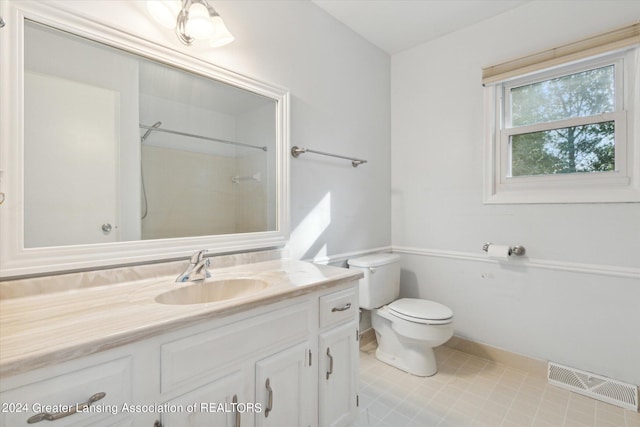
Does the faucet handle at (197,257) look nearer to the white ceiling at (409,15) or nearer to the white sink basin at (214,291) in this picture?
the white sink basin at (214,291)

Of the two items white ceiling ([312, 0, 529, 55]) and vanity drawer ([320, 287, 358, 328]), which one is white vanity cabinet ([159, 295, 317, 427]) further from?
white ceiling ([312, 0, 529, 55])

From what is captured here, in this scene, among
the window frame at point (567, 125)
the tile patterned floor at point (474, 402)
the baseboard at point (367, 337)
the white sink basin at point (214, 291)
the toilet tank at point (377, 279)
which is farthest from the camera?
the baseboard at point (367, 337)

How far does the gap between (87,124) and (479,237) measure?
2.36 metres

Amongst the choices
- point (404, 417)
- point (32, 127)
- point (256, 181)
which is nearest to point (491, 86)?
point (256, 181)

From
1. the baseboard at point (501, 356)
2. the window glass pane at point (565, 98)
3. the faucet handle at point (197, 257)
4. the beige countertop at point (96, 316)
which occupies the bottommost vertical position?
the baseboard at point (501, 356)

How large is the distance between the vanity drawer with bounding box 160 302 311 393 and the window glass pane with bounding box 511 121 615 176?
188cm

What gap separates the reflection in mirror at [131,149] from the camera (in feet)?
3.21

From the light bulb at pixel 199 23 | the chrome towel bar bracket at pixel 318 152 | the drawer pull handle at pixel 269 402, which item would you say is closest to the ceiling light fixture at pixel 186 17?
the light bulb at pixel 199 23

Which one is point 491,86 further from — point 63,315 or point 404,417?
point 63,315

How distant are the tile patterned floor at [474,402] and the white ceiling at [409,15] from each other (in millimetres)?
2459

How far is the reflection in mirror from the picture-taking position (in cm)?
98

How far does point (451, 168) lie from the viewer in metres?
2.29

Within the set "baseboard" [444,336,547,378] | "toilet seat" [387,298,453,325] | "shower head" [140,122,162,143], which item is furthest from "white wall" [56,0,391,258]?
"baseboard" [444,336,547,378]

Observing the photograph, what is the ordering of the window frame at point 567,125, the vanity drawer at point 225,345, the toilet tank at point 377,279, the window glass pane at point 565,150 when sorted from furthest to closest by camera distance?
the toilet tank at point 377,279
the window glass pane at point 565,150
the window frame at point 567,125
the vanity drawer at point 225,345
